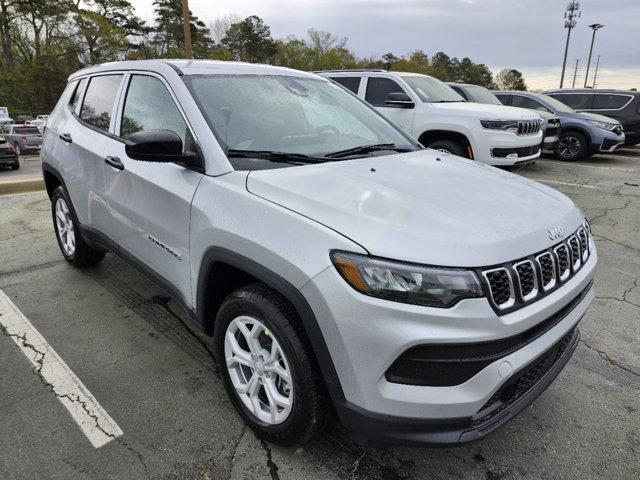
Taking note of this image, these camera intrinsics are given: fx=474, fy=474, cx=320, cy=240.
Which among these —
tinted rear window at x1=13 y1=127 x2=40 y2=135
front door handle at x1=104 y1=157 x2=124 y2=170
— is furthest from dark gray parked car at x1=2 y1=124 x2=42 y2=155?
front door handle at x1=104 y1=157 x2=124 y2=170

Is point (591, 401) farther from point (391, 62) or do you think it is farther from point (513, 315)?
point (391, 62)

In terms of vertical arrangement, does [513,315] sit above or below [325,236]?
below

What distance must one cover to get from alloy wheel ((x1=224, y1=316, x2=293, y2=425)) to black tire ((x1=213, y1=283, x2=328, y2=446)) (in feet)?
0.13

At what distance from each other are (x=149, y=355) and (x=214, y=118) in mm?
1592

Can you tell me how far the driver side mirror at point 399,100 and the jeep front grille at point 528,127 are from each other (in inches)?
73.5

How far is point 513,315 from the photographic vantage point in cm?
177

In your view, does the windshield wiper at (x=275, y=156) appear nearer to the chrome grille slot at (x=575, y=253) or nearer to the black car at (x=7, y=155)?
the chrome grille slot at (x=575, y=253)

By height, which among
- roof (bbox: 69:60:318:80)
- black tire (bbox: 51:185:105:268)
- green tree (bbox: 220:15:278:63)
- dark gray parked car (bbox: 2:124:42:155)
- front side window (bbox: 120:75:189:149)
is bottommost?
dark gray parked car (bbox: 2:124:42:155)

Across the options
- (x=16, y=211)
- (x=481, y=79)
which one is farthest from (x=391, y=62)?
(x=16, y=211)

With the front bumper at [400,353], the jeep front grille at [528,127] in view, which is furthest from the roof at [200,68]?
the jeep front grille at [528,127]

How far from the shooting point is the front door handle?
305cm

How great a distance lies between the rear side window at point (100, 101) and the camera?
343 centimetres

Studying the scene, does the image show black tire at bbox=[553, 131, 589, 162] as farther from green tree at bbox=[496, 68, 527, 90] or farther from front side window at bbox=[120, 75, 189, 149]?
green tree at bbox=[496, 68, 527, 90]

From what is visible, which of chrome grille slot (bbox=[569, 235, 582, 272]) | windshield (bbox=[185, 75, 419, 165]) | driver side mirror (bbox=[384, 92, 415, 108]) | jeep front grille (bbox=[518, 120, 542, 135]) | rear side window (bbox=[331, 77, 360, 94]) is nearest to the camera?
chrome grille slot (bbox=[569, 235, 582, 272])
